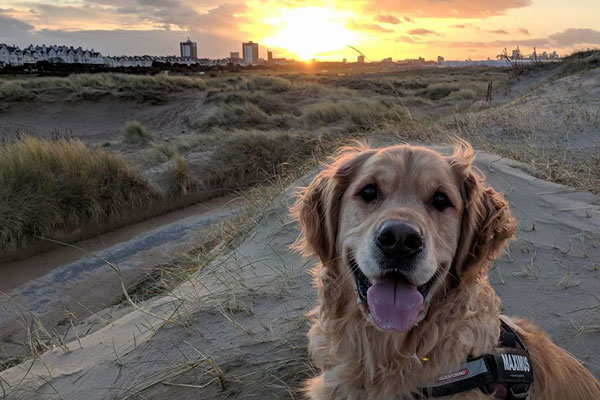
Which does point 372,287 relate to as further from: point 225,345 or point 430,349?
point 225,345

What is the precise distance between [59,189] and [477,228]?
395 inches

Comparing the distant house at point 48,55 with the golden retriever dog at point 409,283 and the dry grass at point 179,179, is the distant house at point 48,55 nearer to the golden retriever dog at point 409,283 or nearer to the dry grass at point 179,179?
the dry grass at point 179,179

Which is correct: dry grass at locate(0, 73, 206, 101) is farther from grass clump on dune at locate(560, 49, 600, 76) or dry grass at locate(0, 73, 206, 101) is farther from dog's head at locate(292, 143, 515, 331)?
dog's head at locate(292, 143, 515, 331)

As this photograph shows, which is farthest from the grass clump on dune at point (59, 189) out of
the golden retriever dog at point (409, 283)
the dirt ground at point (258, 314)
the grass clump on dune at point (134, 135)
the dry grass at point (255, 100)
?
the dry grass at point (255, 100)

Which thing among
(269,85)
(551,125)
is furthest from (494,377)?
(269,85)

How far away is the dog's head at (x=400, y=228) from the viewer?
2.33 metres

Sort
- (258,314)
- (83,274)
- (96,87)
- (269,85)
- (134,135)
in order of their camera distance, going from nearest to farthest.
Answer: (258,314) < (83,274) < (134,135) < (96,87) < (269,85)

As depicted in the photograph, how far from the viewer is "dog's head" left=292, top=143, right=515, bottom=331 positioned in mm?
2326

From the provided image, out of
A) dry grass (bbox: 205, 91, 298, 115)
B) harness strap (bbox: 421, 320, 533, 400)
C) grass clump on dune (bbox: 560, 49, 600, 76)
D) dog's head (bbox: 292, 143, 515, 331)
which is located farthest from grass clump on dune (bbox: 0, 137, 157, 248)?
grass clump on dune (bbox: 560, 49, 600, 76)

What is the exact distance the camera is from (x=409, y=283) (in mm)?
2385

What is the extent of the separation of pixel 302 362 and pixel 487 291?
4.94 feet

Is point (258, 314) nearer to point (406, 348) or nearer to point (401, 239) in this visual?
point (406, 348)

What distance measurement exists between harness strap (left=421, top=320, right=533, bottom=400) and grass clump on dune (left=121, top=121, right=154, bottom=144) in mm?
19242

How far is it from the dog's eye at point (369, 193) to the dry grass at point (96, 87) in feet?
116
